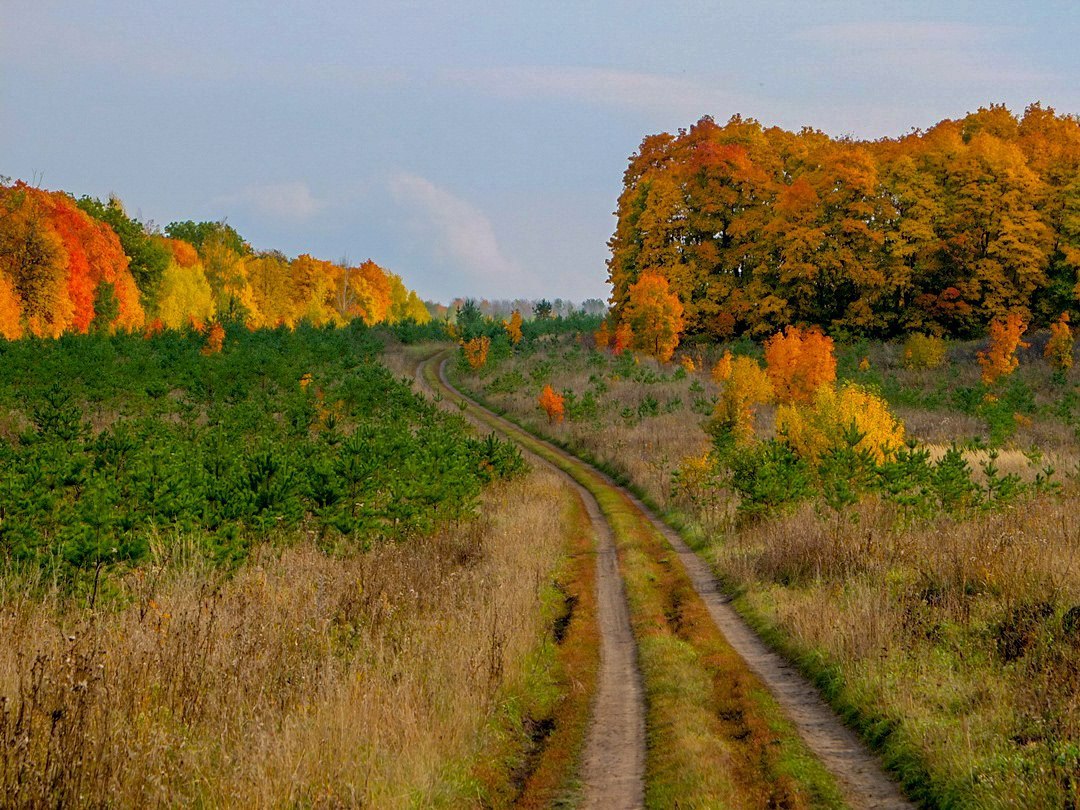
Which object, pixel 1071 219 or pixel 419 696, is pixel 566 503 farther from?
pixel 1071 219

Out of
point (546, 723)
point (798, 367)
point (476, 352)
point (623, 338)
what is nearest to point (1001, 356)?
point (798, 367)

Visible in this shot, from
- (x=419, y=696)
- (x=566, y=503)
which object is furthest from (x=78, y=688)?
(x=566, y=503)

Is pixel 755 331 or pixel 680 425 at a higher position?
pixel 755 331

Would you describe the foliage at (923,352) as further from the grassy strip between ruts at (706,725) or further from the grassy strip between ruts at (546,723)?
the grassy strip between ruts at (546,723)

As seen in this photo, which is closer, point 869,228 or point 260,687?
point 260,687

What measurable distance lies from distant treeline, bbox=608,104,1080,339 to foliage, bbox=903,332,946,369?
5637 millimetres

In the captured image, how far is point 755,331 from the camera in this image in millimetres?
53281

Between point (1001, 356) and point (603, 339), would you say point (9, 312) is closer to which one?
point (603, 339)

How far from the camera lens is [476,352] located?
62188 mm

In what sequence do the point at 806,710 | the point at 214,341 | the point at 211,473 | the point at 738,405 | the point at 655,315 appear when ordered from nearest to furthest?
the point at 806,710
the point at 211,473
the point at 738,405
the point at 655,315
the point at 214,341

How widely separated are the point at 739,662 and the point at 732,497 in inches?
440

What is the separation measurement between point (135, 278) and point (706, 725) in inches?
3298

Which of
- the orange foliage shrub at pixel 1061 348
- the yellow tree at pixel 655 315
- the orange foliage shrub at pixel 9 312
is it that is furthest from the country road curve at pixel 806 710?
the orange foliage shrub at pixel 9 312

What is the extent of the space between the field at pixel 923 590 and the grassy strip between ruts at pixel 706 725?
2.86 feet
